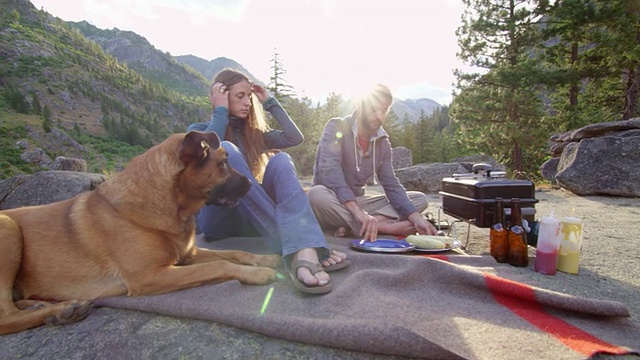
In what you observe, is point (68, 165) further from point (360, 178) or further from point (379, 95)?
point (379, 95)

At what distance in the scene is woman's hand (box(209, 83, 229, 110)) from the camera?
11.2ft

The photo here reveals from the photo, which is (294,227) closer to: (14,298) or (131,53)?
(14,298)

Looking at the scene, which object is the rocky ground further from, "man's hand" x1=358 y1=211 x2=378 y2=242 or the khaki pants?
the khaki pants

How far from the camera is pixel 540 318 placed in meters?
1.91

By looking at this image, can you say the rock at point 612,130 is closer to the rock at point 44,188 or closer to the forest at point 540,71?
the forest at point 540,71

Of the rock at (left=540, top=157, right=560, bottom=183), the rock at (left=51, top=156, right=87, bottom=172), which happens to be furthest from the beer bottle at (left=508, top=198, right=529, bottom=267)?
the rock at (left=540, top=157, right=560, bottom=183)

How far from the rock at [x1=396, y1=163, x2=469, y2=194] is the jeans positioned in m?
7.92

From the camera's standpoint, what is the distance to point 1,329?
1831 mm

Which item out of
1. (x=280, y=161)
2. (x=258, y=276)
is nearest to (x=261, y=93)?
(x=280, y=161)

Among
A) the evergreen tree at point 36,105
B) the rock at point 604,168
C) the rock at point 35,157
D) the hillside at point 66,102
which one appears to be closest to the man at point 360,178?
the rock at point 604,168

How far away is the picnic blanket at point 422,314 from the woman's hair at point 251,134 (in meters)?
1.54

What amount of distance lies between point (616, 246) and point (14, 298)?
18.0 ft

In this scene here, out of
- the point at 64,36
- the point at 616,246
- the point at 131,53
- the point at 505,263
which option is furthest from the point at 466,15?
the point at 131,53

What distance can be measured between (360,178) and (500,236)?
1720mm
